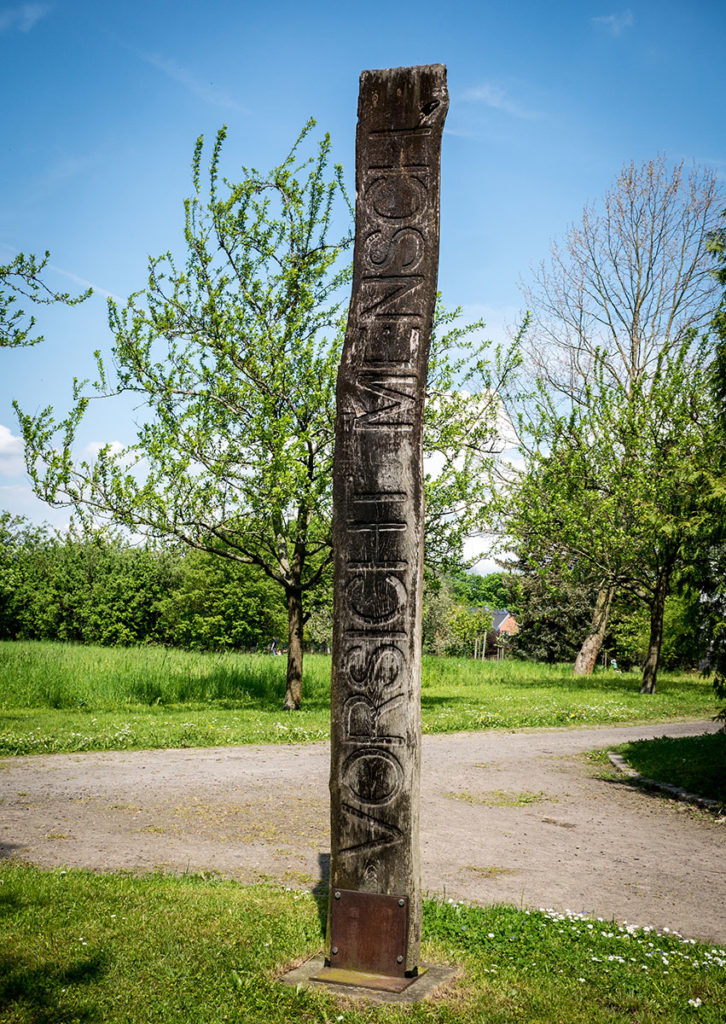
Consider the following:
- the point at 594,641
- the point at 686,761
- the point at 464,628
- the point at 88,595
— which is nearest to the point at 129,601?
the point at 88,595

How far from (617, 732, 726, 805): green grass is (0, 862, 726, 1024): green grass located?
5.57m

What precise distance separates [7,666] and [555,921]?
15122mm

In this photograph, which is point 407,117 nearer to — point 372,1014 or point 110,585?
point 372,1014

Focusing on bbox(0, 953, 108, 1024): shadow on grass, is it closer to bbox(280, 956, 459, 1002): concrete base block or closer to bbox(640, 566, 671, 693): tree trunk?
bbox(280, 956, 459, 1002): concrete base block

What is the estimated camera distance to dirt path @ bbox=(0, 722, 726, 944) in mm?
6512

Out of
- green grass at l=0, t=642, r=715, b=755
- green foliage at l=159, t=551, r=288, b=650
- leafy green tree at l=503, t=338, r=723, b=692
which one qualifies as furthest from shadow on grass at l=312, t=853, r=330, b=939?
green foliage at l=159, t=551, r=288, b=650

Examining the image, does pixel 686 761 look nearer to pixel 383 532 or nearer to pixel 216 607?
pixel 383 532

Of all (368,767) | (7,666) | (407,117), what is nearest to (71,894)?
(368,767)

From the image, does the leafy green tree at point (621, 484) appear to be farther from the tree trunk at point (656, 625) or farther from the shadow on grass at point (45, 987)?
the shadow on grass at point (45, 987)

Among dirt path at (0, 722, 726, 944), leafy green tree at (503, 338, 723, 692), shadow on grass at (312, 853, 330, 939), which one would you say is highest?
leafy green tree at (503, 338, 723, 692)

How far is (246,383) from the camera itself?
1684cm

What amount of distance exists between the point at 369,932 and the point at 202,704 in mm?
14607

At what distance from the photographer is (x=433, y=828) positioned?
8.25 m

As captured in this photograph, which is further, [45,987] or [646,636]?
[646,636]
